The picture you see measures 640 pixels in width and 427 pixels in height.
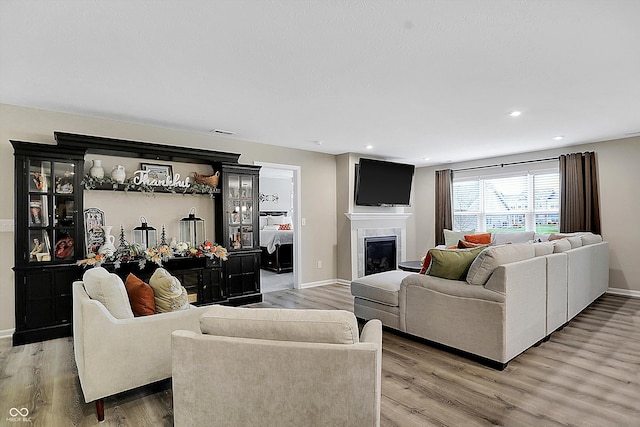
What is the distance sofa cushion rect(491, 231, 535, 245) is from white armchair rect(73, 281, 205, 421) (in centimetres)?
544

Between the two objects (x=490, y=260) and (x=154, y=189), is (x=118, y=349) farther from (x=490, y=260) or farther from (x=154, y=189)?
(x=490, y=260)

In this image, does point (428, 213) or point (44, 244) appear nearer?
point (44, 244)

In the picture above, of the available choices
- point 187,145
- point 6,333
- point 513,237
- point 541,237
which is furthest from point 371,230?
point 6,333

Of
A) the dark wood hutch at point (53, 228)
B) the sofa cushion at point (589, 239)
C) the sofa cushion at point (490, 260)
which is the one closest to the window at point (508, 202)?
the sofa cushion at point (589, 239)

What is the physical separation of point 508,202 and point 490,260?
443 cm

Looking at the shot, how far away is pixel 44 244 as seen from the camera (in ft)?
11.9

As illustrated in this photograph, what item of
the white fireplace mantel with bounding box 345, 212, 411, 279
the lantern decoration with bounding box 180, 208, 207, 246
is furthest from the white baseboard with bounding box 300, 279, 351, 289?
the lantern decoration with bounding box 180, 208, 207, 246

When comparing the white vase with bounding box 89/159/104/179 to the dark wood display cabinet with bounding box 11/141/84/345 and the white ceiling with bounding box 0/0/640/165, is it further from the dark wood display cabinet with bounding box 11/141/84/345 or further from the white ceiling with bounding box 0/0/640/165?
the white ceiling with bounding box 0/0/640/165

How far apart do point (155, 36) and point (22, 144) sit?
7.49 feet

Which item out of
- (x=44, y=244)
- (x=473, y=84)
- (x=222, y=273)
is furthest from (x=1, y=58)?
(x=473, y=84)

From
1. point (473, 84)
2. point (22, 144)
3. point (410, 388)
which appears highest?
point (473, 84)

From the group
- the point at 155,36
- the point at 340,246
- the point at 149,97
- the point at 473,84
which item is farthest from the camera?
the point at 340,246

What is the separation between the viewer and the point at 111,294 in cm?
224

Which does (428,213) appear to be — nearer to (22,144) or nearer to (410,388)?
(410,388)
